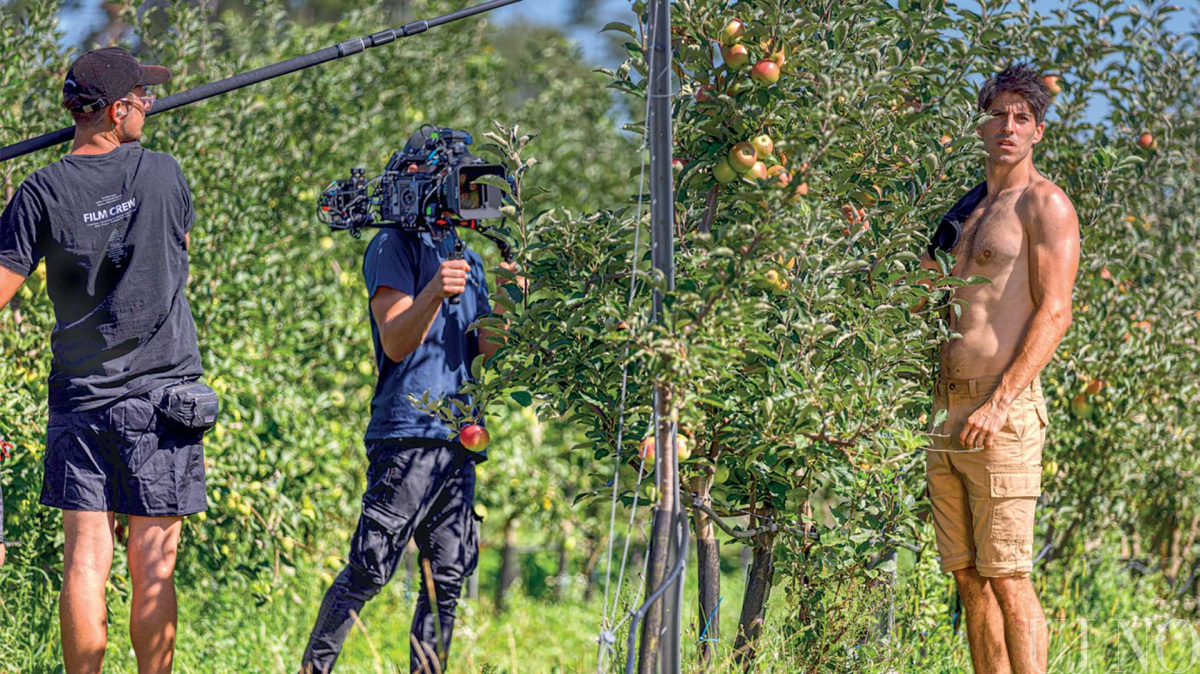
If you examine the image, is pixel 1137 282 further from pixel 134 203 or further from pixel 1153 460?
pixel 134 203

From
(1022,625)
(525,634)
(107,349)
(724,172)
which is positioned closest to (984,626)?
(1022,625)

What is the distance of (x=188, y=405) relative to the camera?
3094 mm

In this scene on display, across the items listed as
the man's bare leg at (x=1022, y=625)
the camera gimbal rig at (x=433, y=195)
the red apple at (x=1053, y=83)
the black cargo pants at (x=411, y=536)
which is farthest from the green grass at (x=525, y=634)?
the red apple at (x=1053, y=83)

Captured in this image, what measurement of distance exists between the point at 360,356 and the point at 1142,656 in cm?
332

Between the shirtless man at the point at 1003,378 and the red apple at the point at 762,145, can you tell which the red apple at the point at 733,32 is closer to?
the red apple at the point at 762,145

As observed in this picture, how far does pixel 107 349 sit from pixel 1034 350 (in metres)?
2.38

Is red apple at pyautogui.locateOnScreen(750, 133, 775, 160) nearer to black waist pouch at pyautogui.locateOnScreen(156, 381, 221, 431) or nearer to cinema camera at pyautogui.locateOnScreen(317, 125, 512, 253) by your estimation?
cinema camera at pyautogui.locateOnScreen(317, 125, 512, 253)

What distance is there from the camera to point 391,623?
5.73m

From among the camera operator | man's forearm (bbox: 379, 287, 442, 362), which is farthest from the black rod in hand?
man's forearm (bbox: 379, 287, 442, 362)

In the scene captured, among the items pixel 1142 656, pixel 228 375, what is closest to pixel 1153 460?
pixel 1142 656

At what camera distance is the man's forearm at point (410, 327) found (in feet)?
10.9

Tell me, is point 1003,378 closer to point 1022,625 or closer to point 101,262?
point 1022,625

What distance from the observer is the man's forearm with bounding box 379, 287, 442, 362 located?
333 centimetres

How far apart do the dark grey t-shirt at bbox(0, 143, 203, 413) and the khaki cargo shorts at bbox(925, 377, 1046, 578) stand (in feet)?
6.71
